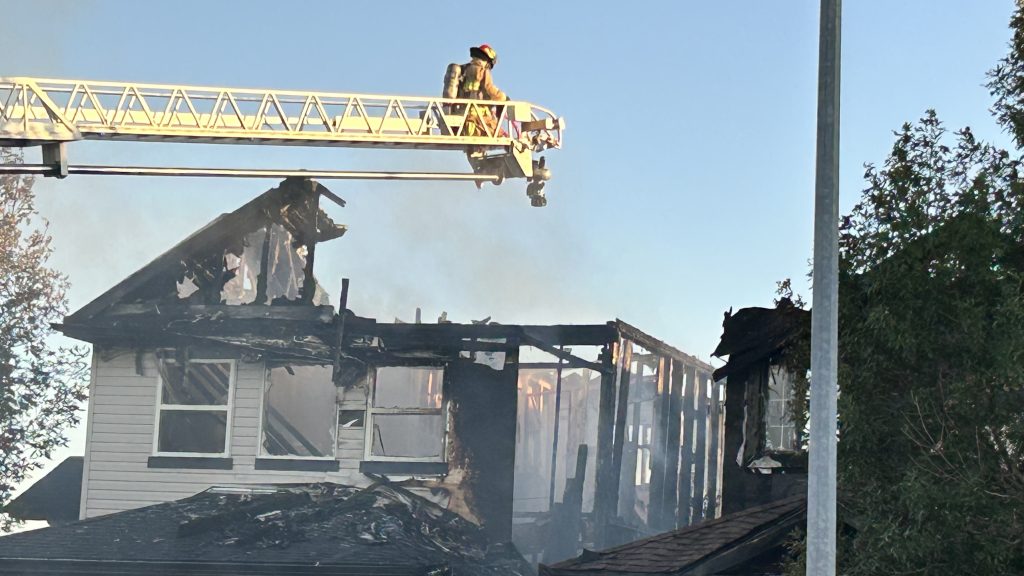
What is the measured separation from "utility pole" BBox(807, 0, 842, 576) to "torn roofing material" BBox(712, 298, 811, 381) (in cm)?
1108

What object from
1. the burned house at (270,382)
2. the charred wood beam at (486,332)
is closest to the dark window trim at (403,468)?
the burned house at (270,382)

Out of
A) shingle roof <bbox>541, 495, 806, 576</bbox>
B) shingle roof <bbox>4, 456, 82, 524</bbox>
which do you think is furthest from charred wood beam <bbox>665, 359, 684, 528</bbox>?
shingle roof <bbox>4, 456, 82, 524</bbox>

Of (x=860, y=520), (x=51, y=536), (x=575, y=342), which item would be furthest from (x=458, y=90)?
(x=860, y=520)

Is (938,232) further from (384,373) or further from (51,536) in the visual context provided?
(384,373)

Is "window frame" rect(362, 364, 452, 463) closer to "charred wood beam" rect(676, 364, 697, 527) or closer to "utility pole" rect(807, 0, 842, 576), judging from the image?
"charred wood beam" rect(676, 364, 697, 527)

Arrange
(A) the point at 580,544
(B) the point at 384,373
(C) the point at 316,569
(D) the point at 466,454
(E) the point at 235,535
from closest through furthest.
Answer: (C) the point at 316,569 < (E) the point at 235,535 < (D) the point at 466,454 < (A) the point at 580,544 < (B) the point at 384,373

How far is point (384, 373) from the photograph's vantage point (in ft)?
166

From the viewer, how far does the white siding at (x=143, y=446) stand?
2453 cm

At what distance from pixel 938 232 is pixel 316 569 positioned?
1105 cm

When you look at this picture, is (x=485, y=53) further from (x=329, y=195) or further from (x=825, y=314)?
(x=825, y=314)

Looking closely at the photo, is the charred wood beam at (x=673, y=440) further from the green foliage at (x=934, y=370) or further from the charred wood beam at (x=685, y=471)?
the green foliage at (x=934, y=370)

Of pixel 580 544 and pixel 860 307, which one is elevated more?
pixel 860 307

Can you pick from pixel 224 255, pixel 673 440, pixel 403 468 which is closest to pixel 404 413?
pixel 403 468

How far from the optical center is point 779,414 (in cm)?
2134
